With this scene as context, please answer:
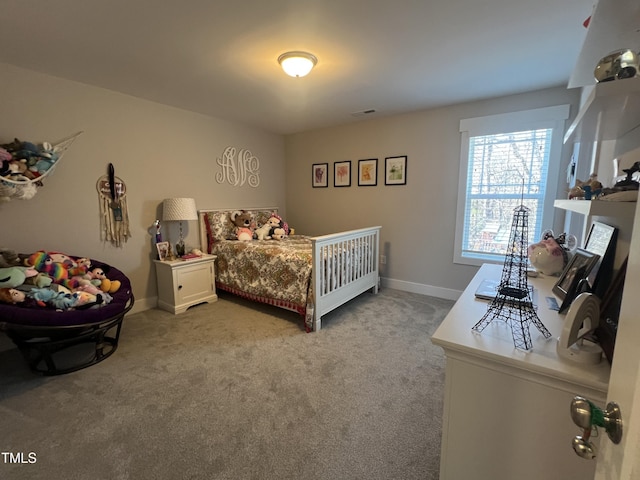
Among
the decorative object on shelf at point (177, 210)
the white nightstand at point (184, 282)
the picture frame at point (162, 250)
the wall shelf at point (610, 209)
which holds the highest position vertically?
the wall shelf at point (610, 209)

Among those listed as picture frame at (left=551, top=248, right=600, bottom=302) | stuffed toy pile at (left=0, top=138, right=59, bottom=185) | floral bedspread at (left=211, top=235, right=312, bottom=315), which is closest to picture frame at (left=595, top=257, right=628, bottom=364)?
picture frame at (left=551, top=248, right=600, bottom=302)

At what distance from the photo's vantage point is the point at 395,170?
3.71 metres

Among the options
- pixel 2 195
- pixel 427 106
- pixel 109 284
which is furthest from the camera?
pixel 427 106

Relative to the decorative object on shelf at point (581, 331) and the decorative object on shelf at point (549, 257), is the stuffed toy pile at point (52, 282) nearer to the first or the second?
the decorative object on shelf at point (581, 331)

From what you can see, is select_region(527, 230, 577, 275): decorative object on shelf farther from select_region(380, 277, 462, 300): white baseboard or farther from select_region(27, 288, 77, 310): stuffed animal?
select_region(27, 288, 77, 310): stuffed animal

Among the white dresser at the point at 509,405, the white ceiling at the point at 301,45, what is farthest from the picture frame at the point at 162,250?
the white dresser at the point at 509,405

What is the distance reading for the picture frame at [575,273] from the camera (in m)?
1.24

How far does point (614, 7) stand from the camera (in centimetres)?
88

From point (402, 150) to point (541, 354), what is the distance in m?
3.10

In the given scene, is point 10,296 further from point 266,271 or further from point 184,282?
point 266,271

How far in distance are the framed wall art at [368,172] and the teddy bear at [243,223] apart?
1587 millimetres

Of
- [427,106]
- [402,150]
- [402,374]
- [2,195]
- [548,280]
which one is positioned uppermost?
[427,106]

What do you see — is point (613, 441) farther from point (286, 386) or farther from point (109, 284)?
point (109, 284)

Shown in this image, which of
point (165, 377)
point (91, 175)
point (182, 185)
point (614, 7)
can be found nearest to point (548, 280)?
point (614, 7)
